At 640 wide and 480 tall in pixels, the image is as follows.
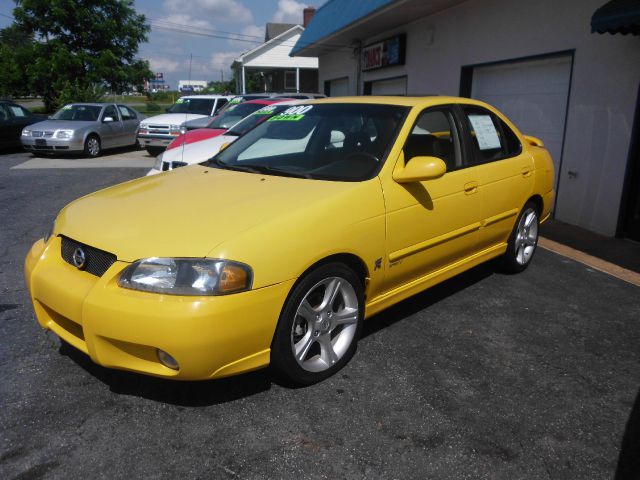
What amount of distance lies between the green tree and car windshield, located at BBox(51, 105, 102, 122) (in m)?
13.8

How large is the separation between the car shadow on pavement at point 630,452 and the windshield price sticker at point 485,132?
2.28 m

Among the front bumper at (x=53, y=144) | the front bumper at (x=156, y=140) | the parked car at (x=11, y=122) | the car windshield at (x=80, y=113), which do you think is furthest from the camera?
the car windshield at (x=80, y=113)

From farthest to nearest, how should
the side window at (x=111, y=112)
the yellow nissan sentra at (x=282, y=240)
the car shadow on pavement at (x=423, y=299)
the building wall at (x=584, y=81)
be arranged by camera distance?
the side window at (x=111, y=112), the building wall at (x=584, y=81), the car shadow on pavement at (x=423, y=299), the yellow nissan sentra at (x=282, y=240)

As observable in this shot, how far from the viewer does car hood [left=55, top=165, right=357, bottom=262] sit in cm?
258

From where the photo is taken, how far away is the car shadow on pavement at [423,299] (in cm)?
388

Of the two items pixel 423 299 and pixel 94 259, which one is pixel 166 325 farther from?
pixel 423 299

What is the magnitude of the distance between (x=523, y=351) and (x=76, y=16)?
3306 cm

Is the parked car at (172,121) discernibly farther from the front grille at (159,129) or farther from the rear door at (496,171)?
the rear door at (496,171)

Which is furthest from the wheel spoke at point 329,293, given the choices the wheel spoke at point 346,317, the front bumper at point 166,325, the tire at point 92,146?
the tire at point 92,146

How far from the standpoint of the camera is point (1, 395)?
2859 millimetres

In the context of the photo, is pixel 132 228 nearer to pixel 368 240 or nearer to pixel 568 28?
pixel 368 240

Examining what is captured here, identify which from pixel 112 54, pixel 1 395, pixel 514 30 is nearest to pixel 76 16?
pixel 112 54

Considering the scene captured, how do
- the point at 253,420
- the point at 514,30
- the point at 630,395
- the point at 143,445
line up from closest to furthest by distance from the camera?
the point at 143,445, the point at 253,420, the point at 630,395, the point at 514,30

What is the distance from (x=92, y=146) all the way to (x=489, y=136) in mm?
12614
